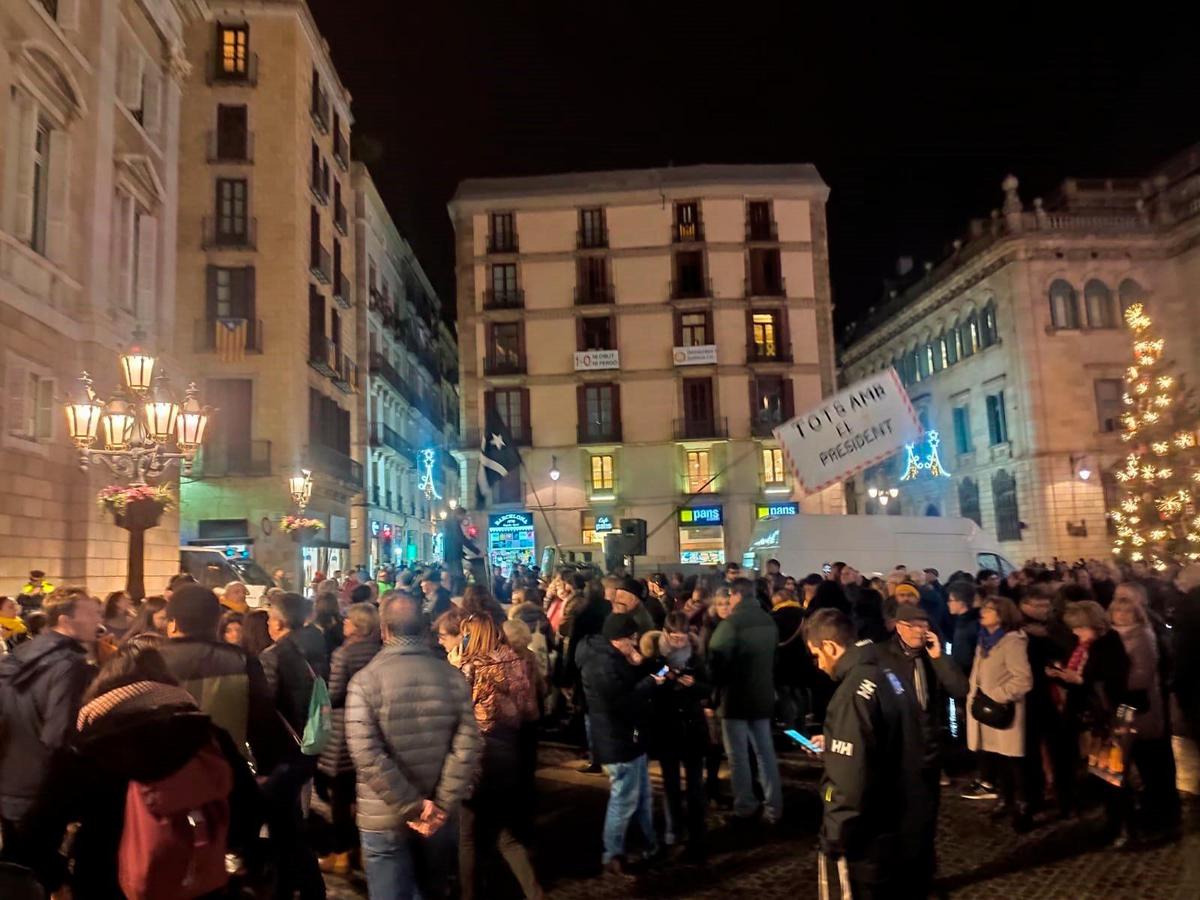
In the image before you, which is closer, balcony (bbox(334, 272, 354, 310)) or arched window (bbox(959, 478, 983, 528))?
balcony (bbox(334, 272, 354, 310))

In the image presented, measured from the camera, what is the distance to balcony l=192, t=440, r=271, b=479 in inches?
1035

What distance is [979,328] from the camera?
1603 inches

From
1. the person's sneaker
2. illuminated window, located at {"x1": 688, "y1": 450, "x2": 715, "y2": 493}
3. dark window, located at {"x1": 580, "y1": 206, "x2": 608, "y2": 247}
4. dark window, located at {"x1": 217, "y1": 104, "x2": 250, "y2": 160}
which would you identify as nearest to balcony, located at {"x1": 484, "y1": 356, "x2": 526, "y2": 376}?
dark window, located at {"x1": 580, "y1": 206, "x2": 608, "y2": 247}

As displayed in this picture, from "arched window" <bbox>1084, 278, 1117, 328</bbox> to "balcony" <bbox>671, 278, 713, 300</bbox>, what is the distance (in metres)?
15.9

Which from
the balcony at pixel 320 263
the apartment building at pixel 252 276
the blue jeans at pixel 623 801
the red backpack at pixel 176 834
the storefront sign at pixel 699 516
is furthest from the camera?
the storefront sign at pixel 699 516

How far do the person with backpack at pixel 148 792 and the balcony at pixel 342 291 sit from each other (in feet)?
100.0

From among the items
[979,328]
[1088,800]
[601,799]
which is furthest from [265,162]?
[979,328]

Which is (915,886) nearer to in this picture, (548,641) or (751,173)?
(548,641)

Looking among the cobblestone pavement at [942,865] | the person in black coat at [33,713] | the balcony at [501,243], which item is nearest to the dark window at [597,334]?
the balcony at [501,243]

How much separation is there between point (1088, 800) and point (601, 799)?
163 inches

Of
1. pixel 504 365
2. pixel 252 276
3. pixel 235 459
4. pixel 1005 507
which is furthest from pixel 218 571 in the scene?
pixel 1005 507

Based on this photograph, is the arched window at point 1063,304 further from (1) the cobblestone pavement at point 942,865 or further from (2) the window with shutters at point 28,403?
(2) the window with shutters at point 28,403

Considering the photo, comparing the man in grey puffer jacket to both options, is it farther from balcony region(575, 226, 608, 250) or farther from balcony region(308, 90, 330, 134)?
balcony region(575, 226, 608, 250)

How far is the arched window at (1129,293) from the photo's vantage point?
37094 mm
